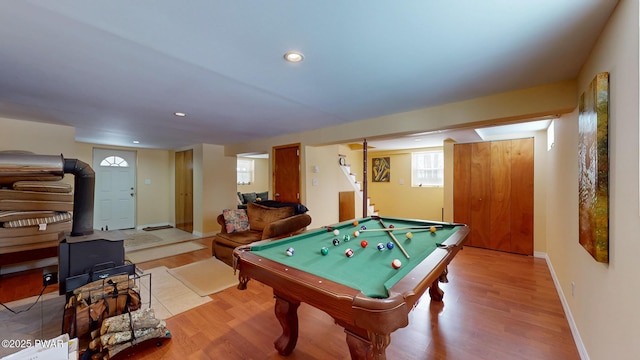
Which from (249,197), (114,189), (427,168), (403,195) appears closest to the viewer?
(114,189)

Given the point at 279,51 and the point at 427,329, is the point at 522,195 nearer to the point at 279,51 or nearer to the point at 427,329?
the point at 427,329

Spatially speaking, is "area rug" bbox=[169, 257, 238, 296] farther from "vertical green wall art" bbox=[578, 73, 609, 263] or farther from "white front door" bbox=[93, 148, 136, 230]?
"white front door" bbox=[93, 148, 136, 230]

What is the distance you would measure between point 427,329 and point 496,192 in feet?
10.6

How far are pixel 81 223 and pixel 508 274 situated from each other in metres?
5.01

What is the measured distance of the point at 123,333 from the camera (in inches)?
71.6

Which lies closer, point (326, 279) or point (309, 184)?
point (326, 279)

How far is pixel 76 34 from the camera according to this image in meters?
1.44

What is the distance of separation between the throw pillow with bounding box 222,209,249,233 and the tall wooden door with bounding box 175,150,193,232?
2396mm

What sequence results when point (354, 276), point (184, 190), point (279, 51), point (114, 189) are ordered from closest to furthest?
point (354, 276)
point (279, 51)
point (114, 189)
point (184, 190)

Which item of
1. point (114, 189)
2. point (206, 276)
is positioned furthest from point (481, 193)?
point (114, 189)

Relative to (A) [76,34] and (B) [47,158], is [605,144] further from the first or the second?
(B) [47,158]

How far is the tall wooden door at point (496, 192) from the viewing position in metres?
4.04

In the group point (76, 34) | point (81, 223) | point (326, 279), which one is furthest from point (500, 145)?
point (81, 223)

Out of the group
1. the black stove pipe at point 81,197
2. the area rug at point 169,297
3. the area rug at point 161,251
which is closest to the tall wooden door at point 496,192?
the area rug at point 169,297
